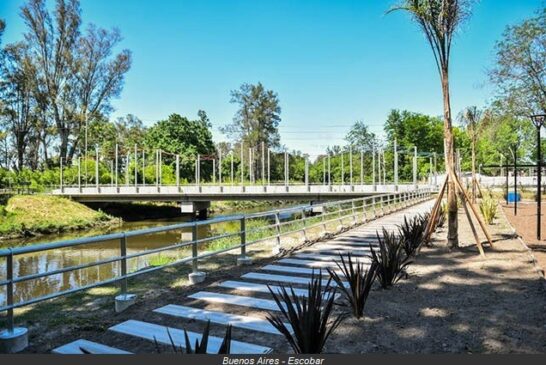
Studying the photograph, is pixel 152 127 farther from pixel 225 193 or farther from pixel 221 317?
pixel 221 317

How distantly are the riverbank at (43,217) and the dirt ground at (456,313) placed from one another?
21.1m

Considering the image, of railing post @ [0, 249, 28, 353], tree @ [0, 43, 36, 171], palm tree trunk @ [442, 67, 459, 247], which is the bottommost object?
railing post @ [0, 249, 28, 353]

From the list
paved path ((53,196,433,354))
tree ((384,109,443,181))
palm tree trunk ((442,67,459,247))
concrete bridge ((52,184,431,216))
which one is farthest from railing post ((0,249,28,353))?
tree ((384,109,443,181))

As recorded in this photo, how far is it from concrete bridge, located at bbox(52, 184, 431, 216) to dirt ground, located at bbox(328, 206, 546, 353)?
2473cm

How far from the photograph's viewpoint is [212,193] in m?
33.3

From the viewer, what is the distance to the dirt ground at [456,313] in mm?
3375

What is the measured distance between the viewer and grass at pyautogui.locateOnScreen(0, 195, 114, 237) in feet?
75.5

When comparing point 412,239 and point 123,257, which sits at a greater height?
point 123,257

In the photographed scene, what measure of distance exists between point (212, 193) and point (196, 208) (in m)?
2.18

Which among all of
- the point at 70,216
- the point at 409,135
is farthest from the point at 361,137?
the point at 70,216

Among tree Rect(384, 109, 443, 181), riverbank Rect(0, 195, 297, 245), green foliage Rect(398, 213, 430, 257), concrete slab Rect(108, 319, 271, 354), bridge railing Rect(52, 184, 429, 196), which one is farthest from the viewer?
tree Rect(384, 109, 443, 181)

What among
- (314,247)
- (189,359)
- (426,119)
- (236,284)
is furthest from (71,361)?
(426,119)

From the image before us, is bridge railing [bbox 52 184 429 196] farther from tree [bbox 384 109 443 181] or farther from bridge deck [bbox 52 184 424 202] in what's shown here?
tree [bbox 384 109 443 181]

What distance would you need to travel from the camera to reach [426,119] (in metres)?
60.7
